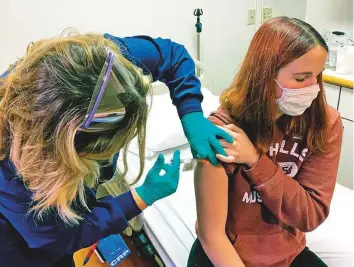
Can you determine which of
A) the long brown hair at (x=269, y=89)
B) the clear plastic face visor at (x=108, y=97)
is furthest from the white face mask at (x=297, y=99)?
the clear plastic face visor at (x=108, y=97)

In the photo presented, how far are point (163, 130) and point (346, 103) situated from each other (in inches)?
46.0

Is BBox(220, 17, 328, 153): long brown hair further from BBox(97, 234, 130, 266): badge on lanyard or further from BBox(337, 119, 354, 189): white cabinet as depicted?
BBox(337, 119, 354, 189): white cabinet

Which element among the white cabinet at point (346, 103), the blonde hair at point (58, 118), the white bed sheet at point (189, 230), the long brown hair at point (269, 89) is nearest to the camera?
the blonde hair at point (58, 118)

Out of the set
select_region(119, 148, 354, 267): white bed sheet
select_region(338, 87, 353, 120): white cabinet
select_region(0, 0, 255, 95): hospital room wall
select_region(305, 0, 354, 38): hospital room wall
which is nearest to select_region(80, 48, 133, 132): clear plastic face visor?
select_region(119, 148, 354, 267): white bed sheet

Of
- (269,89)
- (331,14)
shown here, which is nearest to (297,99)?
(269,89)

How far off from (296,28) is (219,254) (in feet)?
2.23

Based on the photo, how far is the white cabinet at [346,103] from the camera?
234 cm

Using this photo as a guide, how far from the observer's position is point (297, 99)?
1.06 metres

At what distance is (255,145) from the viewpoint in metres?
1.10

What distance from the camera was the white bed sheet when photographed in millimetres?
1404

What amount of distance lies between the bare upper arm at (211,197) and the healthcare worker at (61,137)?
0.71 feet

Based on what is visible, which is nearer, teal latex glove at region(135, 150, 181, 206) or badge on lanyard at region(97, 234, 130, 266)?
teal latex glove at region(135, 150, 181, 206)

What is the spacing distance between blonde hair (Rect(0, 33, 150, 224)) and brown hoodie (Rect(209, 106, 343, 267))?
37 centimetres

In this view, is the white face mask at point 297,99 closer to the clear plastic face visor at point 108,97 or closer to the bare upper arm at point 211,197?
the bare upper arm at point 211,197
